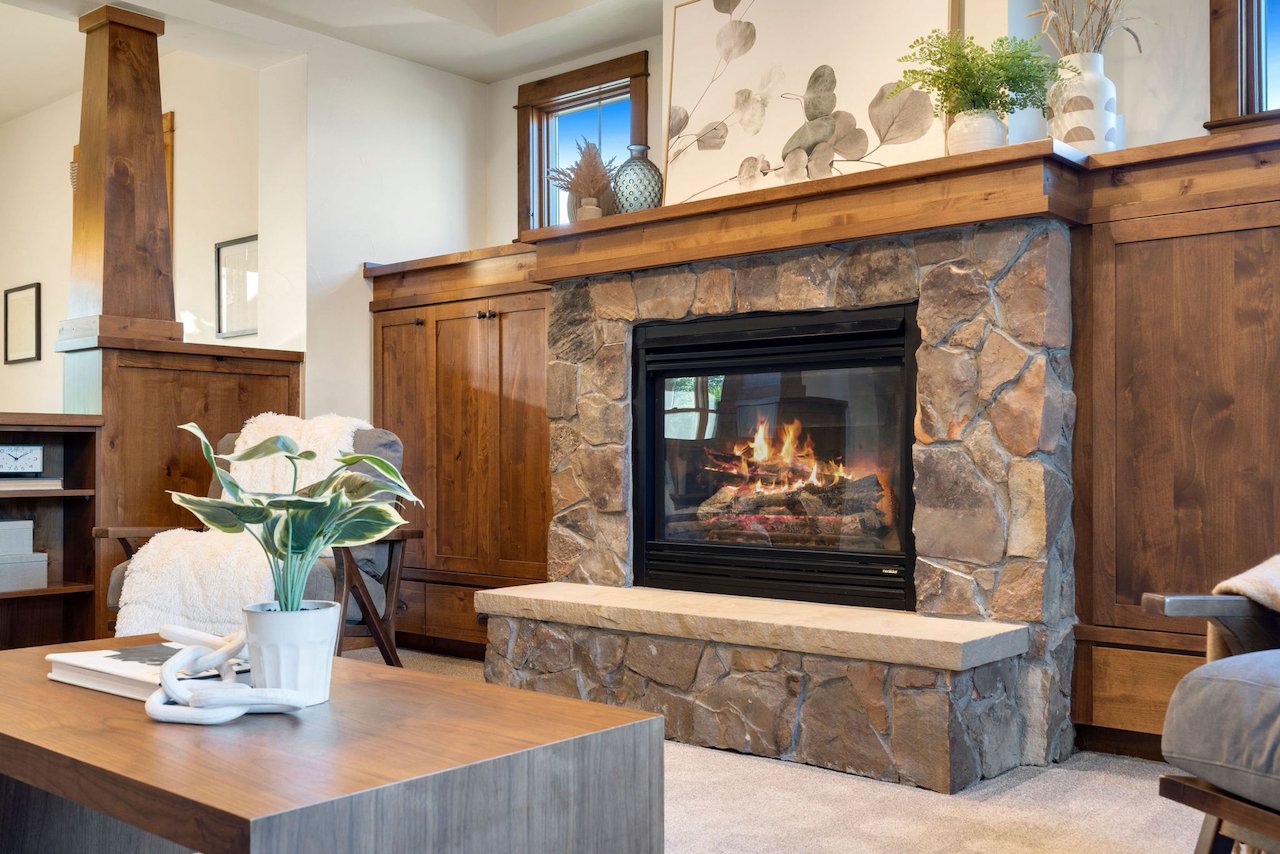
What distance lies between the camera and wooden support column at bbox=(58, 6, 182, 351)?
436 centimetres

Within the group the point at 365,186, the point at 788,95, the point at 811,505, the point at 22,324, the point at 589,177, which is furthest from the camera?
the point at 22,324

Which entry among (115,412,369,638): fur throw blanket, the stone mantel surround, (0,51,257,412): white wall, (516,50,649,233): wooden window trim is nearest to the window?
the stone mantel surround

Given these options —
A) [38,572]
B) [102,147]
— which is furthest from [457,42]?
[38,572]

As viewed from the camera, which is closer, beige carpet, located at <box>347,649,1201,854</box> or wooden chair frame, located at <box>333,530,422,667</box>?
beige carpet, located at <box>347,649,1201,854</box>

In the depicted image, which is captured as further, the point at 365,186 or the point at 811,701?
the point at 365,186

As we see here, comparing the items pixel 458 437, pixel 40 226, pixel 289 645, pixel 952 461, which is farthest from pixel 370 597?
pixel 40 226

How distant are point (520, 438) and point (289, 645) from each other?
2813 mm

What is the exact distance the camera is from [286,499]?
61.7 inches

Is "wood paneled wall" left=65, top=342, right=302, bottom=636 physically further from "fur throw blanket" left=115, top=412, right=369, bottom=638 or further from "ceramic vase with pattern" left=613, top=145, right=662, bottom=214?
"ceramic vase with pattern" left=613, top=145, right=662, bottom=214

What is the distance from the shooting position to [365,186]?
497cm

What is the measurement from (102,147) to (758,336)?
8.86 feet

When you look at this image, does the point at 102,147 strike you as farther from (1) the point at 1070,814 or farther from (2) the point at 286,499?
(1) the point at 1070,814

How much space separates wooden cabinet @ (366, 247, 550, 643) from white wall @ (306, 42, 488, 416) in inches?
5.6

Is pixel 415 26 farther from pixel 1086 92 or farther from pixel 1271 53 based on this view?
pixel 1271 53
